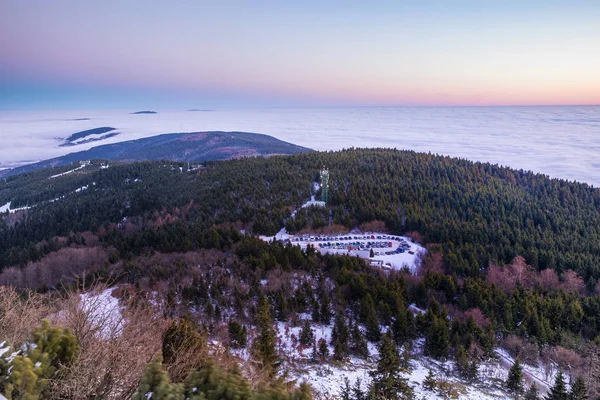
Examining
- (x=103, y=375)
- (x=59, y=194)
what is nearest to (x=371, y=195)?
(x=103, y=375)

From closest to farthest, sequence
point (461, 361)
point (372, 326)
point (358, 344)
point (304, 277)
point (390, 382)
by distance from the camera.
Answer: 1. point (390, 382)
2. point (461, 361)
3. point (358, 344)
4. point (372, 326)
5. point (304, 277)

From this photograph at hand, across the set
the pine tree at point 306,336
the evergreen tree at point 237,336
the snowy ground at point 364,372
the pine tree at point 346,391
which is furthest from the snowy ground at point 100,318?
the pine tree at point 306,336

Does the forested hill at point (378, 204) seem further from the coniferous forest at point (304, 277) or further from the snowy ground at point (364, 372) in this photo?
the snowy ground at point (364, 372)

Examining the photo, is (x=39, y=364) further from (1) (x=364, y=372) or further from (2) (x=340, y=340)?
(2) (x=340, y=340)

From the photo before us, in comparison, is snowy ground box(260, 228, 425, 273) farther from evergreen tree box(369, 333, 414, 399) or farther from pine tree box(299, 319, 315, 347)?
evergreen tree box(369, 333, 414, 399)

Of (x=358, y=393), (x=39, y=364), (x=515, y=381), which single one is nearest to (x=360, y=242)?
(x=515, y=381)

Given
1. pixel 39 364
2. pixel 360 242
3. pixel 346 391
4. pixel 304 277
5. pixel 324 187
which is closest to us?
pixel 39 364

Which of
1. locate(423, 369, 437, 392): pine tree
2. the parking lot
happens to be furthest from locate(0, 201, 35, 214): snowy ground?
locate(423, 369, 437, 392): pine tree
